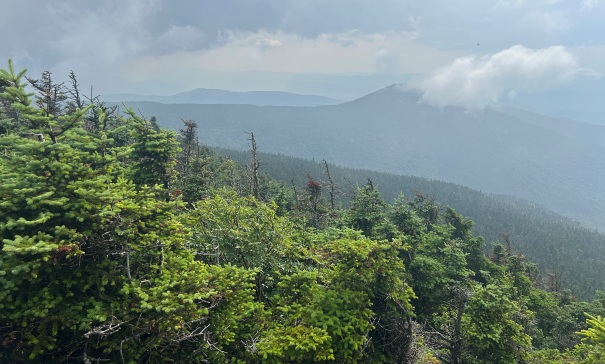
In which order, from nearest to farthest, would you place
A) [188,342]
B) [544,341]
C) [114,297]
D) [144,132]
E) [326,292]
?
[114,297] < [188,342] < [326,292] < [144,132] < [544,341]

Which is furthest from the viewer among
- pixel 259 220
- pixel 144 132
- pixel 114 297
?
pixel 144 132

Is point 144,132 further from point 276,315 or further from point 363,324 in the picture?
point 363,324

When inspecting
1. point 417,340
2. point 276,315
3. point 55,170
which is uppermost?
point 55,170

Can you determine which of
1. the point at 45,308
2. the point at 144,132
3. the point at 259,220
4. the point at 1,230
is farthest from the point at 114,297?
the point at 144,132

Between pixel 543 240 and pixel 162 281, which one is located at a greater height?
pixel 162 281

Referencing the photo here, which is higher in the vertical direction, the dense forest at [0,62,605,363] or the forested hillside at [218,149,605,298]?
the dense forest at [0,62,605,363]

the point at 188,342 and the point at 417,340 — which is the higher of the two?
the point at 188,342

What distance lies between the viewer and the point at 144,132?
18828mm

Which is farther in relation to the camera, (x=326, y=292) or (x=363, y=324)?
(x=326, y=292)

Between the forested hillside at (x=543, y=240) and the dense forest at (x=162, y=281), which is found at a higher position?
the dense forest at (x=162, y=281)

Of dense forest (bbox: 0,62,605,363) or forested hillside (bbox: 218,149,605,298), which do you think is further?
forested hillside (bbox: 218,149,605,298)

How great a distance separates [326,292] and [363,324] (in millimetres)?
1854

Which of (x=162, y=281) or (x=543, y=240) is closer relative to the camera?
(x=162, y=281)

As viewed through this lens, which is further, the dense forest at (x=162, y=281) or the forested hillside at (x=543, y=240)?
the forested hillside at (x=543, y=240)
